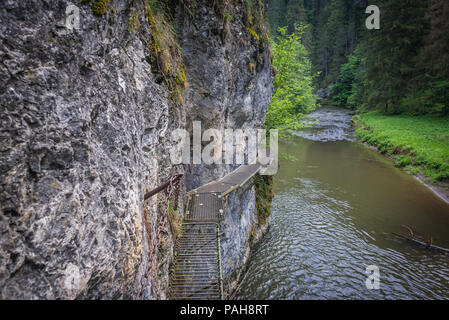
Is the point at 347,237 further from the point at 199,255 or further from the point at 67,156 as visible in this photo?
the point at 67,156

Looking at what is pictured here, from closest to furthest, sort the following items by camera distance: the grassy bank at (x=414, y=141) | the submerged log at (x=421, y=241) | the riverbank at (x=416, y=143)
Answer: the submerged log at (x=421, y=241) < the riverbank at (x=416, y=143) < the grassy bank at (x=414, y=141)

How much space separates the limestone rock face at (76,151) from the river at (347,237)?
21.1ft

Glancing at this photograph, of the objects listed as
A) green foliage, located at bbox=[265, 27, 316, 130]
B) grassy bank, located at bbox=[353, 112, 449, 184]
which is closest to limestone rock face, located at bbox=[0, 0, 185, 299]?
green foliage, located at bbox=[265, 27, 316, 130]

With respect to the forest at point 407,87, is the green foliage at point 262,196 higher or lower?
lower

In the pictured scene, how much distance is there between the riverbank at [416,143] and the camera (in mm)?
16219

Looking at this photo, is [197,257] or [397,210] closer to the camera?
[197,257]

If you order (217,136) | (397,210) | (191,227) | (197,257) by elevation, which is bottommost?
(397,210)

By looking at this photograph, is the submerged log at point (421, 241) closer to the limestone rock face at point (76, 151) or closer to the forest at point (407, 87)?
the forest at point (407, 87)

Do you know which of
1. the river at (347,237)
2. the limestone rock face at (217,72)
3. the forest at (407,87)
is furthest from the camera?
the forest at (407,87)

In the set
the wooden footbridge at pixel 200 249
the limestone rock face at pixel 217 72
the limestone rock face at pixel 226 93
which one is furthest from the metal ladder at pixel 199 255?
the limestone rock face at pixel 217 72
